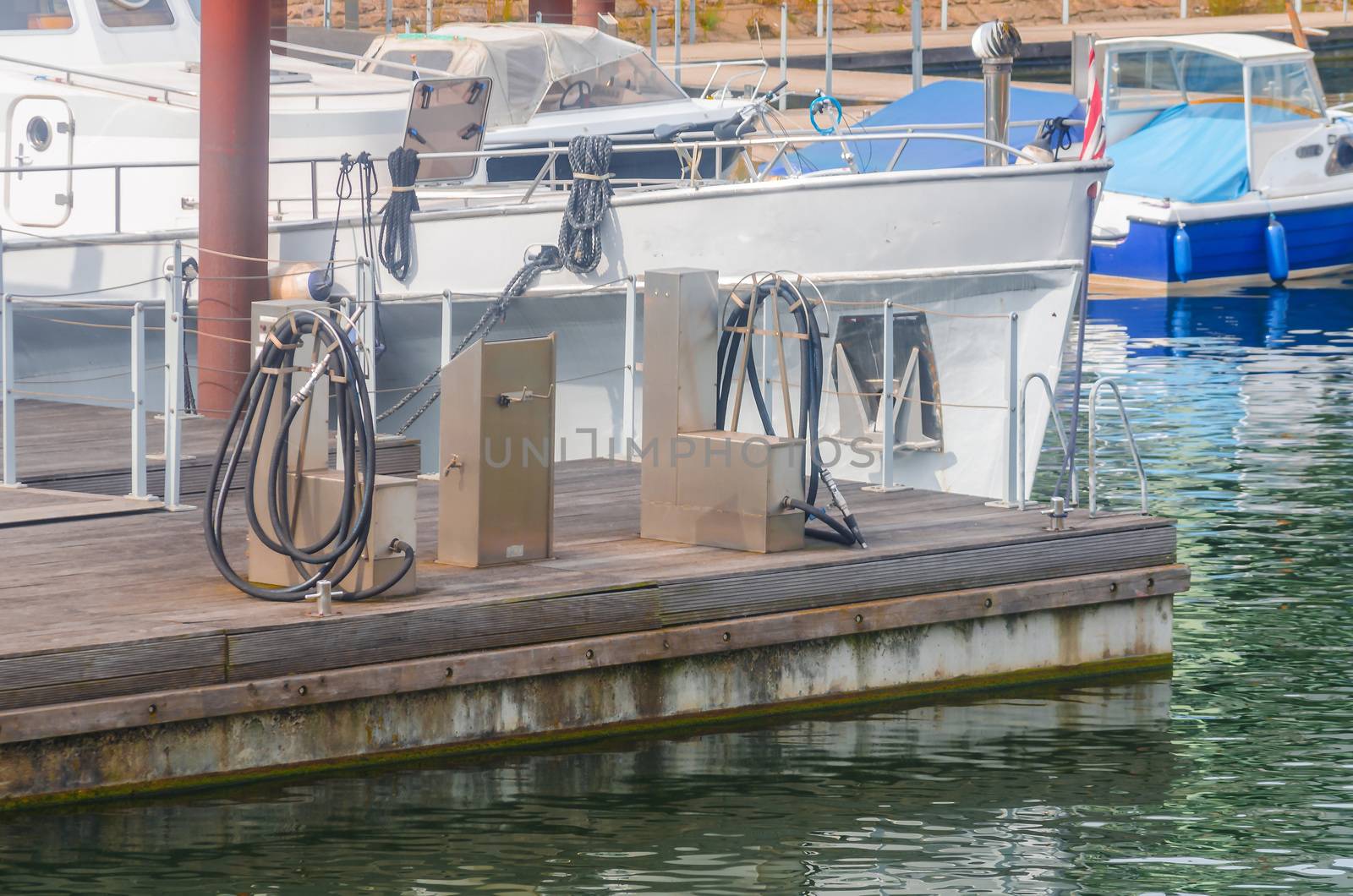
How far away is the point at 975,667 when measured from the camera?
9.08 meters

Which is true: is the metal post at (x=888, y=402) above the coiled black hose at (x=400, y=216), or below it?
below

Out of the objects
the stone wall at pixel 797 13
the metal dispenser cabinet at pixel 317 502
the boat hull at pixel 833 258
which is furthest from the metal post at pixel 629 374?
the stone wall at pixel 797 13

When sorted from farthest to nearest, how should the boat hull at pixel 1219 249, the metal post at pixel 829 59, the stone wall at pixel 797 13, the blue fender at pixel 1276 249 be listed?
the stone wall at pixel 797 13
the blue fender at pixel 1276 249
the boat hull at pixel 1219 249
the metal post at pixel 829 59

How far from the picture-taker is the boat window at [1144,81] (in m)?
27.0

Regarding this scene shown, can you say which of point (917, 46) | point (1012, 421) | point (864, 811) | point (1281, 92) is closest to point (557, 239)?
point (1012, 421)

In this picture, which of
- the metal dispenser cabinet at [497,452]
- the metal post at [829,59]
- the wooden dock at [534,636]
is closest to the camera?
the wooden dock at [534,636]

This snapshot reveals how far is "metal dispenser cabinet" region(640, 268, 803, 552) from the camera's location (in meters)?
8.72

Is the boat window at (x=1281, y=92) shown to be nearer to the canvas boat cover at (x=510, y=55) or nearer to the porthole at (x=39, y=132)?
the canvas boat cover at (x=510, y=55)

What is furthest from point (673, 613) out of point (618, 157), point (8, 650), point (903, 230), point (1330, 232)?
point (1330, 232)

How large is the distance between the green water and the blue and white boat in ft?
50.7

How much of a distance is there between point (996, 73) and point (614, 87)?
3.91m

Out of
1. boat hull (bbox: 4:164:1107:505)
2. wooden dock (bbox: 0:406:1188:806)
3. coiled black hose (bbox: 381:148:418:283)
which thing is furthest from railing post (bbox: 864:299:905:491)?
coiled black hose (bbox: 381:148:418:283)

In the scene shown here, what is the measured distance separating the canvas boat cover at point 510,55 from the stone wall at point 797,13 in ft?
72.8

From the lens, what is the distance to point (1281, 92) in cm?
2605
